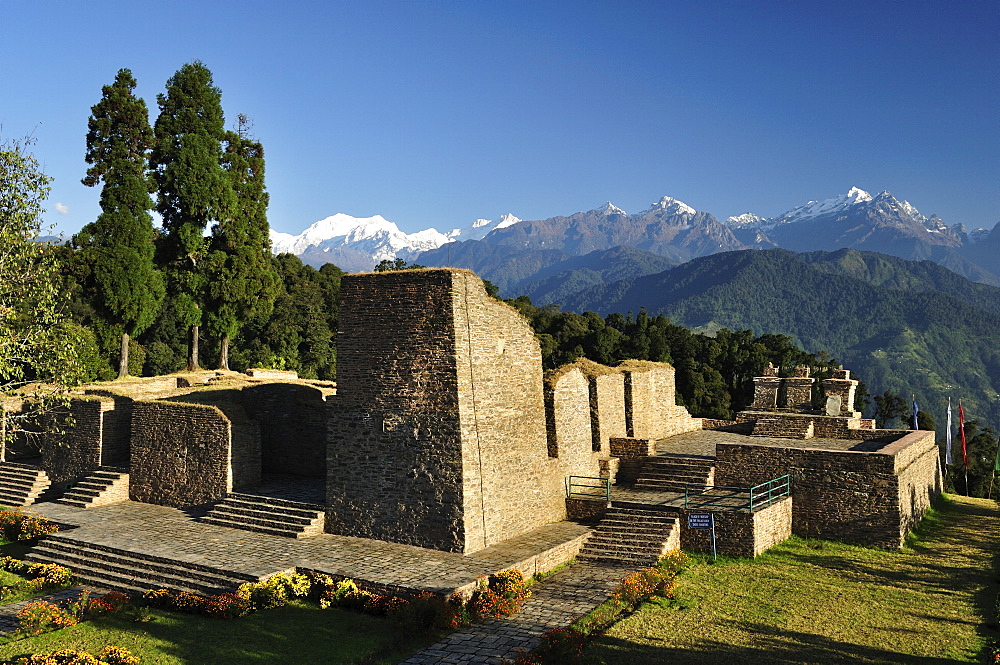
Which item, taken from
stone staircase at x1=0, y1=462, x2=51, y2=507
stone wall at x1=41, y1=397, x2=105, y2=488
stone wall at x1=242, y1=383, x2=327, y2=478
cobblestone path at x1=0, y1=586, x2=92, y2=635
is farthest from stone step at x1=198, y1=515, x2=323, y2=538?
stone staircase at x1=0, y1=462, x2=51, y2=507

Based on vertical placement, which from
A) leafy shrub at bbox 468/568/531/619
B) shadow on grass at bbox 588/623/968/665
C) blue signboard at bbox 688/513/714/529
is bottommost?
shadow on grass at bbox 588/623/968/665

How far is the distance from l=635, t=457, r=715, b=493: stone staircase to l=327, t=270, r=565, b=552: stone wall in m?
3.52

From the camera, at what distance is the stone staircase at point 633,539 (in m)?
16.1

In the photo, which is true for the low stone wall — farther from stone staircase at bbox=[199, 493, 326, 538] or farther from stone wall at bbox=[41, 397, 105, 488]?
stone wall at bbox=[41, 397, 105, 488]

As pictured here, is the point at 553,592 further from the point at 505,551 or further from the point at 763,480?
the point at 763,480

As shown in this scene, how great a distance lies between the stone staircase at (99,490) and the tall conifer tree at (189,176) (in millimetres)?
10814

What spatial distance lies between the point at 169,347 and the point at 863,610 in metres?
45.1

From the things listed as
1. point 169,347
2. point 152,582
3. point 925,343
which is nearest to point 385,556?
point 152,582

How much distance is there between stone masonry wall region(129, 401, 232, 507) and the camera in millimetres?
19469

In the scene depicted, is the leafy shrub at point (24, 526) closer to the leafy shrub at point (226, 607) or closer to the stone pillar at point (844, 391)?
the leafy shrub at point (226, 607)

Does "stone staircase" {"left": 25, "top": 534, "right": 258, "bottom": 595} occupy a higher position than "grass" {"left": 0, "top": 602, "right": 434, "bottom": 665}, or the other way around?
"stone staircase" {"left": 25, "top": 534, "right": 258, "bottom": 595}

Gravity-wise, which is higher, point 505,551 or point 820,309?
point 820,309

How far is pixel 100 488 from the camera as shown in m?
20.8

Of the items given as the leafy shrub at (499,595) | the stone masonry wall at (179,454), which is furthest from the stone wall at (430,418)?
the stone masonry wall at (179,454)
